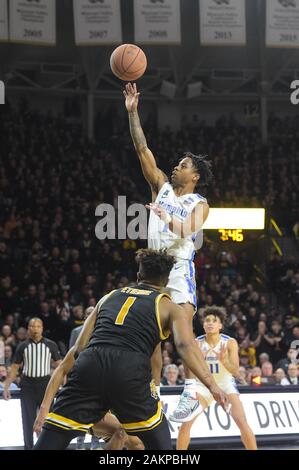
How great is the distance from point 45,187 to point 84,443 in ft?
34.9

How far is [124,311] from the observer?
586 centimetres

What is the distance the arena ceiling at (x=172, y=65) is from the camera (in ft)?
81.7

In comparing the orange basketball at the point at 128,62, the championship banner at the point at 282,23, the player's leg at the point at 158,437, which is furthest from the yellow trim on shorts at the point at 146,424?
the championship banner at the point at 282,23

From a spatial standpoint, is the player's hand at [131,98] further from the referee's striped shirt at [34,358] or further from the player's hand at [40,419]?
the referee's striped shirt at [34,358]

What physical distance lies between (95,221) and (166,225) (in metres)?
12.8

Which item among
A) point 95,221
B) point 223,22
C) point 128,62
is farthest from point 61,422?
point 223,22

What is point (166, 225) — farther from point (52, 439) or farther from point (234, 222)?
point (234, 222)

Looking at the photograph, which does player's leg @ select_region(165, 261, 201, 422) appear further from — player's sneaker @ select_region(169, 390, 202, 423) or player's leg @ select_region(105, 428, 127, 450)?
player's leg @ select_region(105, 428, 127, 450)

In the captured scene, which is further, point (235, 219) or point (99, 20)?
point (235, 219)

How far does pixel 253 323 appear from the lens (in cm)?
1794

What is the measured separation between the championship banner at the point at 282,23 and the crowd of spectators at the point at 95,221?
4134 mm

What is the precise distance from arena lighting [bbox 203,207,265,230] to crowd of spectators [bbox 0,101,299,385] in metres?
0.30
